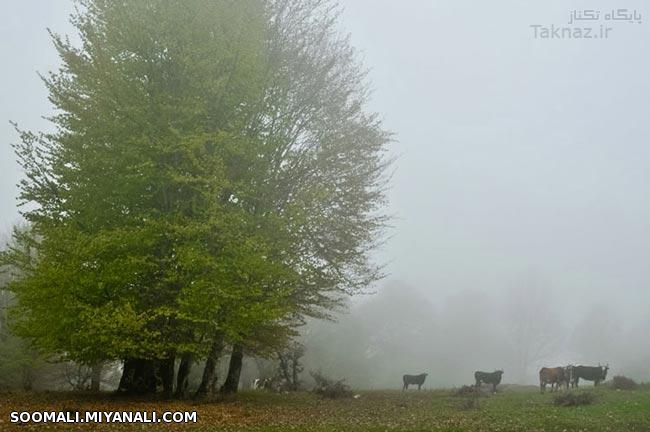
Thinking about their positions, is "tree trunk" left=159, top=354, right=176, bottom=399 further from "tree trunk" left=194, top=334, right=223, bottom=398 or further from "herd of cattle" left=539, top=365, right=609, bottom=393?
"herd of cattle" left=539, top=365, right=609, bottom=393

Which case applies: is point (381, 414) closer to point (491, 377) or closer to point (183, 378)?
point (183, 378)

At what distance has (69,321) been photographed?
17.2 m

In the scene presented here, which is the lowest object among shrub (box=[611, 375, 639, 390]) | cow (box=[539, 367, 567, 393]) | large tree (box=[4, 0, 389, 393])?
shrub (box=[611, 375, 639, 390])

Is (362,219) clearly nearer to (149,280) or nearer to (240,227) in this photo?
(240,227)

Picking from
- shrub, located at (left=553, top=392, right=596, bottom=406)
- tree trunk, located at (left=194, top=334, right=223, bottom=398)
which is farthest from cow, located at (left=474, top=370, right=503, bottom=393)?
tree trunk, located at (left=194, top=334, right=223, bottom=398)

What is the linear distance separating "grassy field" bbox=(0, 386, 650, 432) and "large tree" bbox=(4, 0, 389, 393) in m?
1.89

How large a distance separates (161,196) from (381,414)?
10596mm

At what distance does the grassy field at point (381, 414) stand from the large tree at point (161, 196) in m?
1.89

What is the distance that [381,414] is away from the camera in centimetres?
1745

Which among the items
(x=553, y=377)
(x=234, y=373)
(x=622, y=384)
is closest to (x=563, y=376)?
(x=553, y=377)

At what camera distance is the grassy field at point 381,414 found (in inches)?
535

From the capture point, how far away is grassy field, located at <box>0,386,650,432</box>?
13602mm

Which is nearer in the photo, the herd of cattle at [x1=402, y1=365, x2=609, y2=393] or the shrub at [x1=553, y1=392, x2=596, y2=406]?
the shrub at [x1=553, y1=392, x2=596, y2=406]

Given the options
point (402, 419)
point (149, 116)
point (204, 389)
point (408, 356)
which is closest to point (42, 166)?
point (149, 116)
